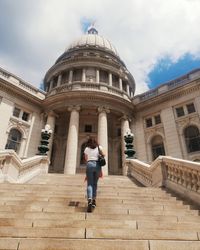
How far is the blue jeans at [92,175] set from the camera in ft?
18.4

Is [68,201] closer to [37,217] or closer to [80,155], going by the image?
[37,217]

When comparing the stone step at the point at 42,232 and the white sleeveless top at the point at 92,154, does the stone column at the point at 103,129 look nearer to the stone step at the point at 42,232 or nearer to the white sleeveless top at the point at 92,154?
the white sleeveless top at the point at 92,154

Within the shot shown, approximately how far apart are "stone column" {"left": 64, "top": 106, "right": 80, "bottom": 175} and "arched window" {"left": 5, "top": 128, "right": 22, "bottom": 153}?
5.81 m

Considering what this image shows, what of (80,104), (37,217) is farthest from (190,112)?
(37,217)

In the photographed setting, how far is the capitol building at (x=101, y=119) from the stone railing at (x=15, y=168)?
5459 millimetres

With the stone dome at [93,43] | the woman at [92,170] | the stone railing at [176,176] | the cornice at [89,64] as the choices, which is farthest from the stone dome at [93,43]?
the woman at [92,170]

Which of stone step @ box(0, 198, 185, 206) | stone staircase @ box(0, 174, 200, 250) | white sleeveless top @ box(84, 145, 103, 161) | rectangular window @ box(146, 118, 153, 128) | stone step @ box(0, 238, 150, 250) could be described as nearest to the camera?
stone step @ box(0, 238, 150, 250)

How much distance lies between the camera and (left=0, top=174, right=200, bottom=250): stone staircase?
3451 millimetres

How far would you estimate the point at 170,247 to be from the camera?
11.2 ft

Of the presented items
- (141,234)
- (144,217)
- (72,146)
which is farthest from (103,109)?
(141,234)

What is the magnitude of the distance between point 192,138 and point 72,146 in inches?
485

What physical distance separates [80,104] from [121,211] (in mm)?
18202

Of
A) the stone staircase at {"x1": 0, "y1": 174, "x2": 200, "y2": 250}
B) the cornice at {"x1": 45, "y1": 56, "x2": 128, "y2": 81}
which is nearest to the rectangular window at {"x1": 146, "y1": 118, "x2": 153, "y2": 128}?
the cornice at {"x1": 45, "y1": 56, "x2": 128, "y2": 81}

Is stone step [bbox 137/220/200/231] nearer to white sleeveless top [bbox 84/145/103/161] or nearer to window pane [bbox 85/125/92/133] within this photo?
white sleeveless top [bbox 84/145/103/161]
